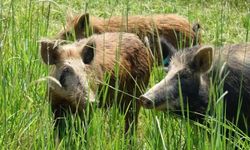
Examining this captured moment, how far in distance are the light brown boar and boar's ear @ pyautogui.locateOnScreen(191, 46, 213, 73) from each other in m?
0.48

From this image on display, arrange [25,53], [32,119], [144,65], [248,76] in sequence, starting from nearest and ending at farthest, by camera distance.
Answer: [32,119] → [248,76] → [25,53] → [144,65]

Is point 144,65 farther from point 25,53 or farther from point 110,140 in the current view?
point 110,140

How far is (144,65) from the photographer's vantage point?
618cm

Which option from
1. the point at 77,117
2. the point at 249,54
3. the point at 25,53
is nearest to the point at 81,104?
the point at 77,117

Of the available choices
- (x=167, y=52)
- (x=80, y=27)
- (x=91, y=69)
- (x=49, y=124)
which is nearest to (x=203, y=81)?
(x=167, y=52)

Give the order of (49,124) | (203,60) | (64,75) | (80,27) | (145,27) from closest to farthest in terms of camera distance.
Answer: (49,124)
(203,60)
(64,75)
(80,27)
(145,27)

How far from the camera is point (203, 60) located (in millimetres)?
4984

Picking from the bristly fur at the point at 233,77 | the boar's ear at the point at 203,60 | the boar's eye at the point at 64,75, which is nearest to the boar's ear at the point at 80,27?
the boar's eye at the point at 64,75

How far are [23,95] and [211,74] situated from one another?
4.32 ft

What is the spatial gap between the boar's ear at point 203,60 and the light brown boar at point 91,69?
1.58 ft

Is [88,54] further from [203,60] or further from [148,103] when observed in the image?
[148,103]

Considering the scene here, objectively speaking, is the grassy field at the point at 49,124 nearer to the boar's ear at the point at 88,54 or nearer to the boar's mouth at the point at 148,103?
the boar's mouth at the point at 148,103

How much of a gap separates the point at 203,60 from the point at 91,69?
869 mm

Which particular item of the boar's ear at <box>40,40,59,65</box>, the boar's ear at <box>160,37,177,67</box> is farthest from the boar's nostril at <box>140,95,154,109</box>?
the boar's ear at <box>40,40,59,65</box>
